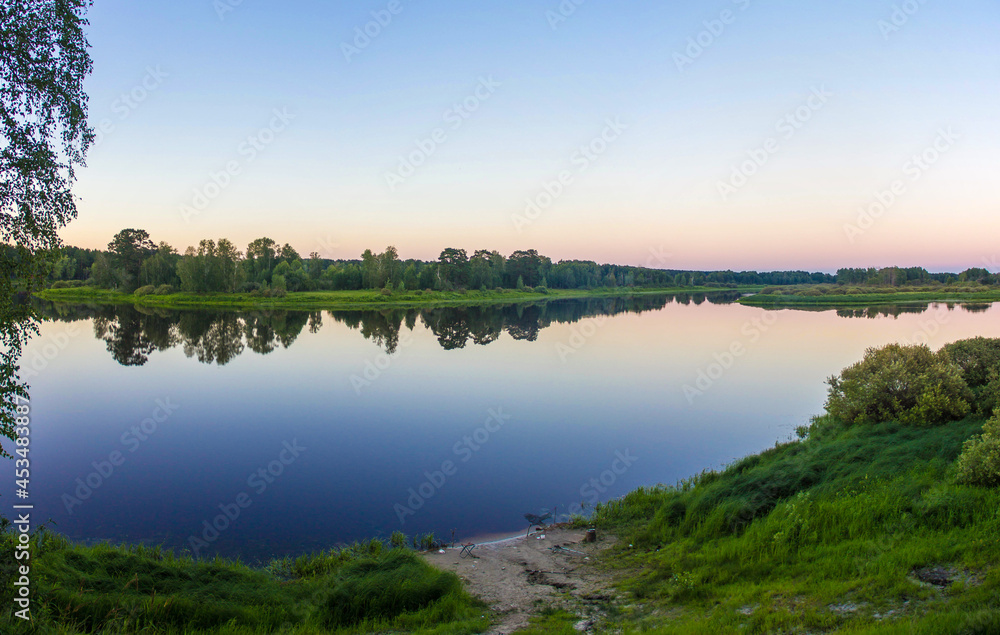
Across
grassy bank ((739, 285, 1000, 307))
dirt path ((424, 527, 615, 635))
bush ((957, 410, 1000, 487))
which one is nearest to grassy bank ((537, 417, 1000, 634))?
bush ((957, 410, 1000, 487))

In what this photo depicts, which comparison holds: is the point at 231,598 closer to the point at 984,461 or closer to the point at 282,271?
the point at 984,461

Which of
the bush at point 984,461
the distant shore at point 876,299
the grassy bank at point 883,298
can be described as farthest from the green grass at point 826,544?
the grassy bank at point 883,298

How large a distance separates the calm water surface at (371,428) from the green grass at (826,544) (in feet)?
10.6

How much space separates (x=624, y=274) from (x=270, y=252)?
123732 mm

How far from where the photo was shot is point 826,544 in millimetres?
7160

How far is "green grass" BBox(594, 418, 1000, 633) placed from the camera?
5.27 m

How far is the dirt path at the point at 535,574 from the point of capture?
6945 mm

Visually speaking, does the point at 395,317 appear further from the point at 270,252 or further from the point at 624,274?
the point at 624,274

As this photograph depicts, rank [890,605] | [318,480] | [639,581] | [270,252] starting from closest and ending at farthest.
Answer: [890,605] < [639,581] < [318,480] < [270,252]

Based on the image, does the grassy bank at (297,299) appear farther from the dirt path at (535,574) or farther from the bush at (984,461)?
the bush at (984,461)

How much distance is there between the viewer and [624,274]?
187 m

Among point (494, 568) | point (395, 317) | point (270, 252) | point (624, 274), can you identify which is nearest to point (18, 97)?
point (494, 568)

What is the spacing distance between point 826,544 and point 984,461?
96.5 inches

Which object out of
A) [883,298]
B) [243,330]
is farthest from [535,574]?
[883,298]
